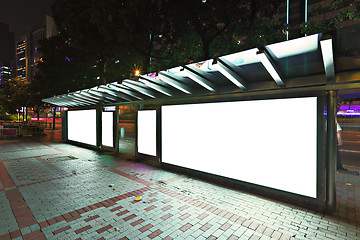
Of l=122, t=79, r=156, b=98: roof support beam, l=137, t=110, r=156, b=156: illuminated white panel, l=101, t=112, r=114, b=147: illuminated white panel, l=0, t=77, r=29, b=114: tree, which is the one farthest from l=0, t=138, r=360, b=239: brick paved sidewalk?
l=0, t=77, r=29, b=114: tree

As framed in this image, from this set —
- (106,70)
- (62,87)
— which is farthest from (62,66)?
(106,70)

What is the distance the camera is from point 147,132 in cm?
776

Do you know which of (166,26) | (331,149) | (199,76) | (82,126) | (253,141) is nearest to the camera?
(331,149)

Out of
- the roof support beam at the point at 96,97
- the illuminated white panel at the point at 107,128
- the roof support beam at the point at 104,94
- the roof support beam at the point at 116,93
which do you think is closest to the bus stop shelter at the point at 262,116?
the roof support beam at the point at 116,93

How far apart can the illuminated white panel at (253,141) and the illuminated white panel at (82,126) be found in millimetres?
6537

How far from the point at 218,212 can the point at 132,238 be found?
1.79m

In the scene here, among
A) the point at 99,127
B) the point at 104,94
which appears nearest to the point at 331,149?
the point at 104,94

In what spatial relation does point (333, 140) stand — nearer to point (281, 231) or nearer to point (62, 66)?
point (281, 231)

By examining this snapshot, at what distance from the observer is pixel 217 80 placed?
521 cm

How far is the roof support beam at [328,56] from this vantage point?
2.80m

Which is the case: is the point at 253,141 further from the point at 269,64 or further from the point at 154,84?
the point at 154,84

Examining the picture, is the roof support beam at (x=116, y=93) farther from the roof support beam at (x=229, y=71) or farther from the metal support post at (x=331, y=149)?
the metal support post at (x=331, y=149)

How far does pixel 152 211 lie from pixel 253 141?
2.94 metres

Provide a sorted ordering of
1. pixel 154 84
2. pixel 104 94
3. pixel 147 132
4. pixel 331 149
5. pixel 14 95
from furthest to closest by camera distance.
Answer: pixel 14 95
pixel 104 94
pixel 147 132
pixel 154 84
pixel 331 149
